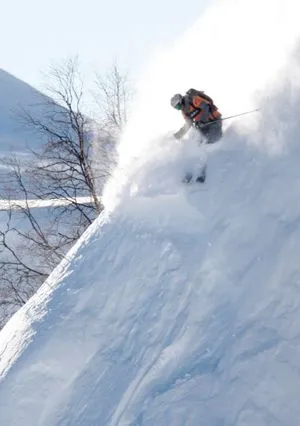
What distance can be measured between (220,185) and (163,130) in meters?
2.35

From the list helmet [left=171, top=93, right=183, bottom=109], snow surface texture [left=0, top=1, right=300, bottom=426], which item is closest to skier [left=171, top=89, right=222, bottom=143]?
helmet [left=171, top=93, right=183, bottom=109]

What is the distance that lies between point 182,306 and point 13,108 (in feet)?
192

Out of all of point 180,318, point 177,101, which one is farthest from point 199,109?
point 180,318

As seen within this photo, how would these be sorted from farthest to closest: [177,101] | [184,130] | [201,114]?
[184,130] → [177,101] → [201,114]

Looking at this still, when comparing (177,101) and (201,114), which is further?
(177,101)

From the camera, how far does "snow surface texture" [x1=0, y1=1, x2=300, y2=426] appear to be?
492 cm

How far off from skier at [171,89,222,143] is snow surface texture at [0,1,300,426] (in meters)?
0.20

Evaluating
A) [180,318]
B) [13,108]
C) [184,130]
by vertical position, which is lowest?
[180,318]

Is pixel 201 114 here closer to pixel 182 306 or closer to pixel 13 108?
pixel 182 306

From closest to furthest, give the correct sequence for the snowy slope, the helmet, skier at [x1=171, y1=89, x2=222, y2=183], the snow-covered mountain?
the snowy slope
skier at [x1=171, y1=89, x2=222, y2=183]
the helmet
the snow-covered mountain

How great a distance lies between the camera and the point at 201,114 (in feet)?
24.3

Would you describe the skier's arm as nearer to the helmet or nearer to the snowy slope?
the helmet

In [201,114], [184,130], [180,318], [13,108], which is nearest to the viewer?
[180,318]

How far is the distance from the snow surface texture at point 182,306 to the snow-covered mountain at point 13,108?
151 feet
